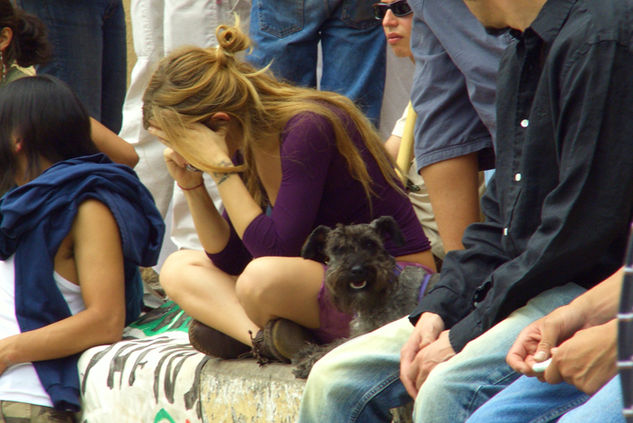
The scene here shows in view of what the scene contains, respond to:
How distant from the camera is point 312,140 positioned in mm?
3230

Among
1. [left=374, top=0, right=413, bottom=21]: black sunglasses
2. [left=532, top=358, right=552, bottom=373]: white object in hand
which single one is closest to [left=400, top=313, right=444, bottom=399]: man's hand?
[left=532, top=358, right=552, bottom=373]: white object in hand

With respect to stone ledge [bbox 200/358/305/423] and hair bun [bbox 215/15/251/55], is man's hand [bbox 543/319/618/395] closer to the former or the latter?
stone ledge [bbox 200/358/305/423]

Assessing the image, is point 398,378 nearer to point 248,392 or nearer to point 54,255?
point 248,392

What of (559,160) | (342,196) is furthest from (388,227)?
(559,160)

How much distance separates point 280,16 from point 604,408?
3.12 m

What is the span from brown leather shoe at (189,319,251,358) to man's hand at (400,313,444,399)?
1.22 m

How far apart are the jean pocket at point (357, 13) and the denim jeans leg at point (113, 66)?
59.4 inches

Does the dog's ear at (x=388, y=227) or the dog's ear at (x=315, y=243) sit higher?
the dog's ear at (x=388, y=227)

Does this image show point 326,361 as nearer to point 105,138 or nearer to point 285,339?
point 285,339

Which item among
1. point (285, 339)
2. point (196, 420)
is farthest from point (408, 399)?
point (196, 420)

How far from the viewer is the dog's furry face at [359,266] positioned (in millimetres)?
2910

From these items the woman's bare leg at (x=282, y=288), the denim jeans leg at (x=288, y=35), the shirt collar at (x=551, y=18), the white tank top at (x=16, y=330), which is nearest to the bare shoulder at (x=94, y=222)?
the white tank top at (x=16, y=330)

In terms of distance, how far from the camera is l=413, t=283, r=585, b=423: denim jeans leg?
79.8 inches

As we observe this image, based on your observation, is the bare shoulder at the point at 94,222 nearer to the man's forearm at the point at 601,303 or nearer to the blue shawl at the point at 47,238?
the blue shawl at the point at 47,238
